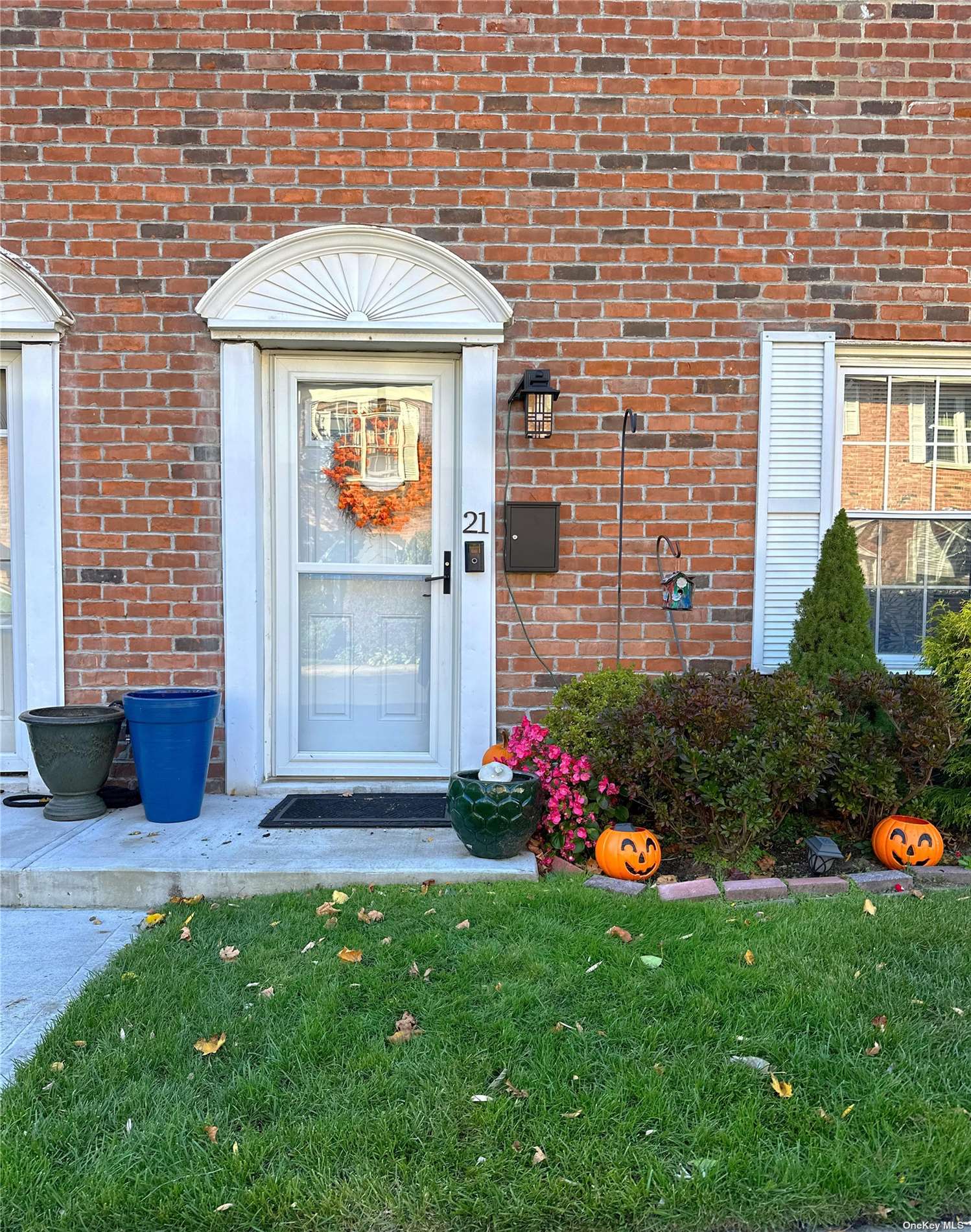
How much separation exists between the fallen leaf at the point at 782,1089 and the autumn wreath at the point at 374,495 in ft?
11.1

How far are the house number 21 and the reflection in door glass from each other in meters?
0.36

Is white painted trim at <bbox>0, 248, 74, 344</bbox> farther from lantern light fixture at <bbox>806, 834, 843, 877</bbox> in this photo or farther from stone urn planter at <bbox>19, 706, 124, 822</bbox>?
lantern light fixture at <bbox>806, 834, 843, 877</bbox>

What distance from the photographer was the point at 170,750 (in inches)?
155

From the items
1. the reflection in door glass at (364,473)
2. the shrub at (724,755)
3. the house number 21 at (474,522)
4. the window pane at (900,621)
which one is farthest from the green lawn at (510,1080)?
the reflection in door glass at (364,473)

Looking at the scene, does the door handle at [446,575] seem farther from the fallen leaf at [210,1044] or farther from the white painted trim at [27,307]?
the fallen leaf at [210,1044]

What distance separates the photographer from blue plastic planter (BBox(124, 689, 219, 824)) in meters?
3.92

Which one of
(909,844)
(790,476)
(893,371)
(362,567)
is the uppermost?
(893,371)

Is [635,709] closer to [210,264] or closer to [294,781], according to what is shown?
[294,781]

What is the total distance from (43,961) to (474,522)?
2.80 meters

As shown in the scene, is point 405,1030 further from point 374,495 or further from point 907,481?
point 907,481

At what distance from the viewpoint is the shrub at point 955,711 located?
377cm

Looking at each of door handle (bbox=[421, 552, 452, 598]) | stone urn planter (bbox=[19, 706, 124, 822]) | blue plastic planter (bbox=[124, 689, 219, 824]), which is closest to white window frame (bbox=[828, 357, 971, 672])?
door handle (bbox=[421, 552, 452, 598])

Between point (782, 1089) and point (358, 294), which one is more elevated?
point (358, 294)

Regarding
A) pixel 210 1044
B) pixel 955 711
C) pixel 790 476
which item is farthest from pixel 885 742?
pixel 210 1044
